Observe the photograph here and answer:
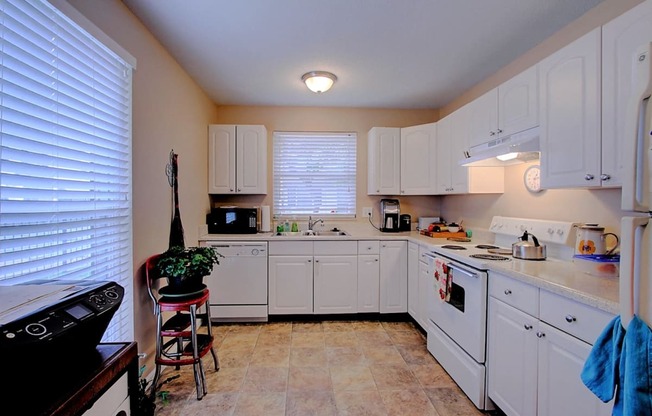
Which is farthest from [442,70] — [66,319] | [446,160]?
[66,319]

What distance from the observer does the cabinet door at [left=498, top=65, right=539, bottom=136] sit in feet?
6.10

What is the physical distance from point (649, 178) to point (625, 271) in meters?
0.28

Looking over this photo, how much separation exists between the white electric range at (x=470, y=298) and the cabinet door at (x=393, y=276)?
635mm

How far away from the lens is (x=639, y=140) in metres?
0.86

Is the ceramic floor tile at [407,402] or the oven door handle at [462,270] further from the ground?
the oven door handle at [462,270]

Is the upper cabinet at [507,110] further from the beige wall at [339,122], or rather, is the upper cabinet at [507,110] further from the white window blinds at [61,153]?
the white window blinds at [61,153]

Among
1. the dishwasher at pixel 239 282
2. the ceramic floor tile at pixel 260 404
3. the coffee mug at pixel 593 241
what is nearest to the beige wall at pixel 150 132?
the dishwasher at pixel 239 282

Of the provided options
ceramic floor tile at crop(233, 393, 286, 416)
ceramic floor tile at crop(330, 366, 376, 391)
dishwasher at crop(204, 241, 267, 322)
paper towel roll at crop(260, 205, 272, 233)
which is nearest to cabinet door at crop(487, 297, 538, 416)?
ceramic floor tile at crop(330, 366, 376, 391)

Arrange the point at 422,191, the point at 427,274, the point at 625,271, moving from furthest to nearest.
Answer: the point at 422,191 → the point at 427,274 → the point at 625,271

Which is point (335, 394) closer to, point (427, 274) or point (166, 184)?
point (427, 274)

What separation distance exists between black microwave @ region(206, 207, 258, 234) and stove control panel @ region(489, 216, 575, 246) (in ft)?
7.94

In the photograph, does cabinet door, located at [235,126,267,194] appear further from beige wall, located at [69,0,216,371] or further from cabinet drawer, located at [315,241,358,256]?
cabinet drawer, located at [315,241,358,256]

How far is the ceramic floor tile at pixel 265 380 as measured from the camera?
201cm

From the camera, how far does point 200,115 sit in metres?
3.07
